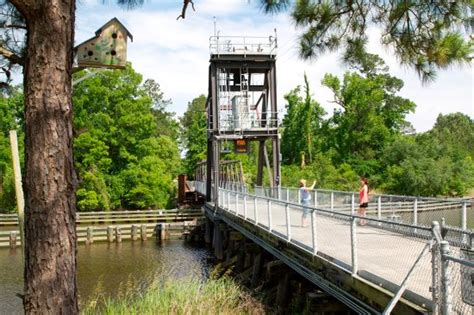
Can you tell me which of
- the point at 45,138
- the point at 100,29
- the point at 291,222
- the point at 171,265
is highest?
the point at 100,29

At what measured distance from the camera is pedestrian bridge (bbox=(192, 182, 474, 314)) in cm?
561

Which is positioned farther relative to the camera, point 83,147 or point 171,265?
point 83,147

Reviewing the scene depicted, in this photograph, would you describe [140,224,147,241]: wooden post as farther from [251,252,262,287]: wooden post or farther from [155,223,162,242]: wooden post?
[251,252,262,287]: wooden post

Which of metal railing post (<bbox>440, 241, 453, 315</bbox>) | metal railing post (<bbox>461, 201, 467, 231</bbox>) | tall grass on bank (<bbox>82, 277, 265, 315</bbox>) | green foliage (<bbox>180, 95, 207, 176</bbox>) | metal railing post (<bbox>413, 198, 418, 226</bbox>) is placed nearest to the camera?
metal railing post (<bbox>440, 241, 453, 315</bbox>)

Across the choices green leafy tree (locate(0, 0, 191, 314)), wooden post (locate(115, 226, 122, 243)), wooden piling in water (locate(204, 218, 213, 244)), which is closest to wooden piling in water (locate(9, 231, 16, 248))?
wooden post (locate(115, 226, 122, 243))

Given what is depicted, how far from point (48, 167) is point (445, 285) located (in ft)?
13.1

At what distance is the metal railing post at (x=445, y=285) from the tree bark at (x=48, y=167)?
357 centimetres

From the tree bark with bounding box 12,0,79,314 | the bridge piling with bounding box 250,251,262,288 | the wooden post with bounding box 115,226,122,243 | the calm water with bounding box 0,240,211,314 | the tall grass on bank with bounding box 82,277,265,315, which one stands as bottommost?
the calm water with bounding box 0,240,211,314

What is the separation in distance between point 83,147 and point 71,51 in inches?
1419

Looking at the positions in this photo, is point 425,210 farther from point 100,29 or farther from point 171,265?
point 171,265

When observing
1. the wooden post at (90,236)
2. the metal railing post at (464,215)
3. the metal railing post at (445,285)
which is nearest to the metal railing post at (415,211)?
the metal railing post at (464,215)

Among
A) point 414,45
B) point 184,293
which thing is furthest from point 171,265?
point 414,45

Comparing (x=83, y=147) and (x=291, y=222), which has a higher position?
(x=83, y=147)

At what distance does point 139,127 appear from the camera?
41375mm
